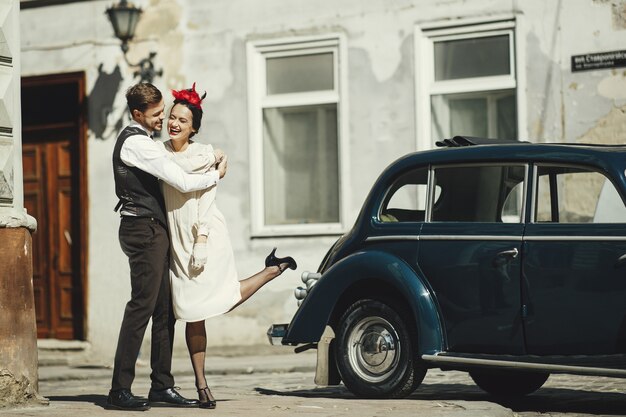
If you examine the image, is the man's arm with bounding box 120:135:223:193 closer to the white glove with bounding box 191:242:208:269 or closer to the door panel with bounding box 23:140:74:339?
the white glove with bounding box 191:242:208:269

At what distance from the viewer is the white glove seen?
7676mm

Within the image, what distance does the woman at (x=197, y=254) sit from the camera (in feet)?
25.5

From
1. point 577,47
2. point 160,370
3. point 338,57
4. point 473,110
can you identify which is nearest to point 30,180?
point 338,57

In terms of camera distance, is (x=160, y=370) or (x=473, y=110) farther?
(x=473, y=110)

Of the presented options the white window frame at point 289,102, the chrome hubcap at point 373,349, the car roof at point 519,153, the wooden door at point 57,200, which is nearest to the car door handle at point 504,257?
the car roof at point 519,153

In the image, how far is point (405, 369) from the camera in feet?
27.0

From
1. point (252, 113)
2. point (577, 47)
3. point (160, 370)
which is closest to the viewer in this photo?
point (160, 370)

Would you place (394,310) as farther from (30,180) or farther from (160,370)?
(30,180)

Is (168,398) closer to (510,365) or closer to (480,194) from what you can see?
(510,365)

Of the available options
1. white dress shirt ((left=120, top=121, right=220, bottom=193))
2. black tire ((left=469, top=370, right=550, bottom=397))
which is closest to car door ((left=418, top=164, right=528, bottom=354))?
black tire ((left=469, top=370, right=550, bottom=397))

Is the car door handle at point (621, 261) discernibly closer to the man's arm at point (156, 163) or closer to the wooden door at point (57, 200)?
the man's arm at point (156, 163)

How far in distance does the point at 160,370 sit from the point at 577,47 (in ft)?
22.3

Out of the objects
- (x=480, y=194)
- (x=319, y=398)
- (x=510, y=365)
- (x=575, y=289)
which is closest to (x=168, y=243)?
(x=319, y=398)

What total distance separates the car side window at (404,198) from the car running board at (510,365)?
103cm
